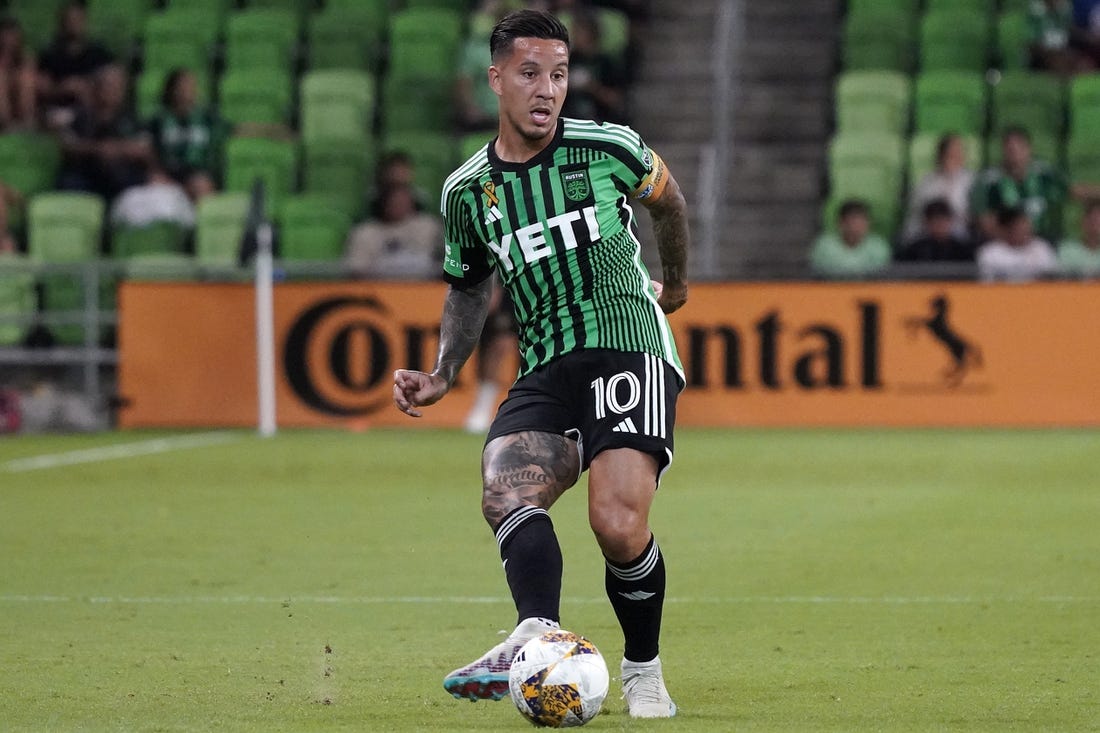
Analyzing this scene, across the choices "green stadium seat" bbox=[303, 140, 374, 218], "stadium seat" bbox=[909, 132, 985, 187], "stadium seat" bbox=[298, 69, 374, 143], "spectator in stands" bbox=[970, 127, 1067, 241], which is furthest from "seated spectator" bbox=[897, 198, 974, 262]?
"stadium seat" bbox=[298, 69, 374, 143]

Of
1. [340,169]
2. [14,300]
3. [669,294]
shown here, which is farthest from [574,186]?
[340,169]

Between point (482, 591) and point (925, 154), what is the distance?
12.0 meters

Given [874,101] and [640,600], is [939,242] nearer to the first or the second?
[874,101]

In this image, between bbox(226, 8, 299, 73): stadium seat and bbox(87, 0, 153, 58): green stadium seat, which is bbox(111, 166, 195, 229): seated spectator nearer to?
bbox(226, 8, 299, 73): stadium seat

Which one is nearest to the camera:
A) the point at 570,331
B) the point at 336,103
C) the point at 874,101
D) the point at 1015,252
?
the point at 570,331

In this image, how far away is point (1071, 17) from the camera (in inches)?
814

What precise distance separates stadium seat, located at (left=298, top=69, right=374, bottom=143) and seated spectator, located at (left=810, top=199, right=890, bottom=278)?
5.29 m

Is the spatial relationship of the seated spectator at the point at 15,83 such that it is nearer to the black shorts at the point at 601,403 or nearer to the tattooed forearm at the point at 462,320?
the tattooed forearm at the point at 462,320

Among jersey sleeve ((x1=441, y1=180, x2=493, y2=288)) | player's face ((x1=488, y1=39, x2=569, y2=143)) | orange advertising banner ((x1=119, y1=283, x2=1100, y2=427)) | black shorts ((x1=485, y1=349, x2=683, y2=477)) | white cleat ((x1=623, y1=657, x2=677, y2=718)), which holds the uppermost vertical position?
player's face ((x1=488, y1=39, x2=569, y2=143))

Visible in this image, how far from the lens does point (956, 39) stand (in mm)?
20766

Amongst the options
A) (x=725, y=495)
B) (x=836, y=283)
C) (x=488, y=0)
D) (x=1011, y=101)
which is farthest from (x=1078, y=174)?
(x=725, y=495)

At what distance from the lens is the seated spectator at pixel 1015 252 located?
59.5 feet

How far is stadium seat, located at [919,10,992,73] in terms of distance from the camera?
20688 millimetres

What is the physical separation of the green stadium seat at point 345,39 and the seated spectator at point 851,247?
5.76m
